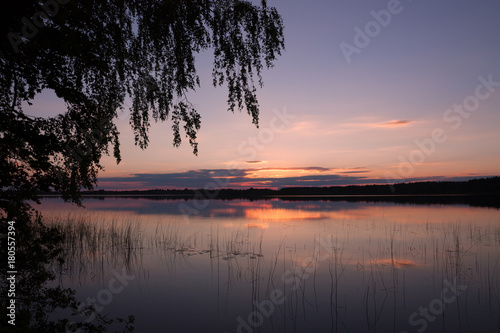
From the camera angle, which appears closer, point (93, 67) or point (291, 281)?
point (93, 67)

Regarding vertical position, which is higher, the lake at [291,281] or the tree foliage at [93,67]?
the tree foliage at [93,67]

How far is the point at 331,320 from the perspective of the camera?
824cm

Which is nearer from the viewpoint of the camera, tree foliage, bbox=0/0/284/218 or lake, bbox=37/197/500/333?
tree foliage, bbox=0/0/284/218

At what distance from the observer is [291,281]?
10.9m

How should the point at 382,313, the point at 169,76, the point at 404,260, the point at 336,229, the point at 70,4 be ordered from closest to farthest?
1. the point at 70,4
2. the point at 169,76
3. the point at 382,313
4. the point at 404,260
5. the point at 336,229

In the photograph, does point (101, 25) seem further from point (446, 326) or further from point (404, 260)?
point (404, 260)

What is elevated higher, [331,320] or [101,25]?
[101,25]

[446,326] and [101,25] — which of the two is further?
[446,326]

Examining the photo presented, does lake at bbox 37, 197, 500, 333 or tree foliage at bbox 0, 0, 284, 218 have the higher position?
tree foliage at bbox 0, 0, 284, 218

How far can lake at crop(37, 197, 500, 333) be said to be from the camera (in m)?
8.20

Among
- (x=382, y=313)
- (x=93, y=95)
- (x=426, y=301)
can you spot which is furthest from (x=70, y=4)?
(x=426, y=301)

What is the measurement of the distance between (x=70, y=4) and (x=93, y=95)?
1281 mm

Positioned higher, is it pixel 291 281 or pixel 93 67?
pixel 93 67

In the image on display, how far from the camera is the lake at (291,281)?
8.20m
